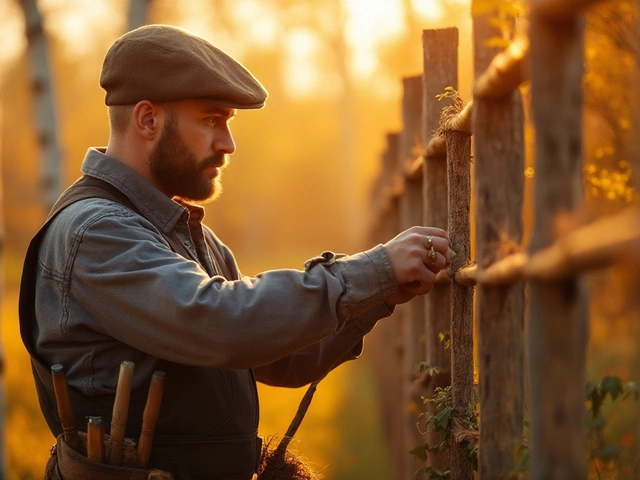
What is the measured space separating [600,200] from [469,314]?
3544 mm

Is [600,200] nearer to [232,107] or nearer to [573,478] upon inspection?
[232,107]

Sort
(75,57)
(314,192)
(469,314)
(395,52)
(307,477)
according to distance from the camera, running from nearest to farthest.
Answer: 1. (469,314)
2. (307,477)
3. (395,52)
4. (75,57)
5. (314,192)

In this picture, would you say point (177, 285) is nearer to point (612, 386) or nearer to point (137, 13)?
point (612, 386)

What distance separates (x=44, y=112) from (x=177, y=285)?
7.16m

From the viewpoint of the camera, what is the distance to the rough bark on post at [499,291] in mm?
2383

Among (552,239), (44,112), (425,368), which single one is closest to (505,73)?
(552,239)

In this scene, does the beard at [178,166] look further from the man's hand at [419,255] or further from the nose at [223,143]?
the man's hand at [419,255]

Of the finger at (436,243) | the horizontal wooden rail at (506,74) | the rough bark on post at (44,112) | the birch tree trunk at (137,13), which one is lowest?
the finger at (436,243)

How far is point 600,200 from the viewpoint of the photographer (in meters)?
6.41

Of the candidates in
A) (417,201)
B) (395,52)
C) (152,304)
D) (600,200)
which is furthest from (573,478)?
(395,52)

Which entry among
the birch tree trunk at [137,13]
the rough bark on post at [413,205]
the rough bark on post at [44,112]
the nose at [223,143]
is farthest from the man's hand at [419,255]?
the rough bark on post at [44,112]

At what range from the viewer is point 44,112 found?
30.6ft

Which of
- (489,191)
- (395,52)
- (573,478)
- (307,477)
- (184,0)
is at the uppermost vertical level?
(184,0)

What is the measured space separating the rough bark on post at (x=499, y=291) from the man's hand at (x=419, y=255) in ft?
0.95
